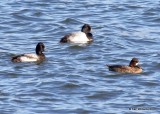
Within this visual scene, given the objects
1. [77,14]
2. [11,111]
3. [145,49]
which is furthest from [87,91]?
[77,14]

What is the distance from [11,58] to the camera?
2262 cm

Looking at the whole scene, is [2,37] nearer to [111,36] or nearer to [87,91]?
[111,36]

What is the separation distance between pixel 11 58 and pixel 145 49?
389 centimetres

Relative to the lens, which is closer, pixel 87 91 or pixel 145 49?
pixel 87 91

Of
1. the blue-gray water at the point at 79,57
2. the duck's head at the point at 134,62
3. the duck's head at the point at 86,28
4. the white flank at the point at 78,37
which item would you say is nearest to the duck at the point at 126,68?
the duck's head at the point at 134,62

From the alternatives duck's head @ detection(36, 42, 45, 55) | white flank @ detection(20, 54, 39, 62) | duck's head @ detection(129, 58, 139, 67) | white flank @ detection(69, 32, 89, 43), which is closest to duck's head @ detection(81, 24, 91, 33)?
white flank @ detection(69, 32, 89, 43)

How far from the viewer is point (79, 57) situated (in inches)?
911

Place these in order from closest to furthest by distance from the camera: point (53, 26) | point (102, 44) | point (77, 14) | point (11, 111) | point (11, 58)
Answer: point (11, 111)
point (11, 58)
point (102, 44)
point (53, 26)
point (77, 14)

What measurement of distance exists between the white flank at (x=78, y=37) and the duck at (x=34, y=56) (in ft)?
6.82

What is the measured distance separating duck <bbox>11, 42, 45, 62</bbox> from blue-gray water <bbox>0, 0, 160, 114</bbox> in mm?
158

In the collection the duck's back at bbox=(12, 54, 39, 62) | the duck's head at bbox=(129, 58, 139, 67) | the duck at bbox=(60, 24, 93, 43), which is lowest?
the duck's head at bbox=(129, 58, 139, 67)

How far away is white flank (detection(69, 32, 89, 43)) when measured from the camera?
82.6ft

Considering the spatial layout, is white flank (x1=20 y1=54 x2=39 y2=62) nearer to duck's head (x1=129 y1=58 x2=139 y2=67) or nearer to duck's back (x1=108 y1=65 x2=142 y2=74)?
duck's back (x1=108 y1=65 x2=142 y2=74)

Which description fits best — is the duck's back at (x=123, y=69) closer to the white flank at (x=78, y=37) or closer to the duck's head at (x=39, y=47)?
the duck's head at (x=39, y=47)
